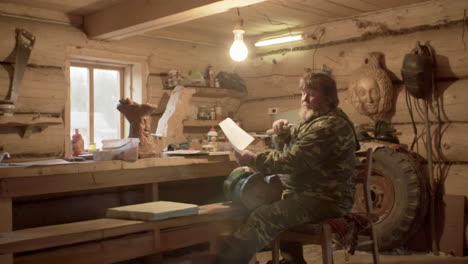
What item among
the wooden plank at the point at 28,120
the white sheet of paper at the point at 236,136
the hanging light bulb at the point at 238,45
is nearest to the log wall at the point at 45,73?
the wooden plank at the point at 28,120

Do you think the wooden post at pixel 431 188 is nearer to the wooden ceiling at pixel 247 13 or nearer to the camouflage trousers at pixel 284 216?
the wooden ceiling at pixel 247 13

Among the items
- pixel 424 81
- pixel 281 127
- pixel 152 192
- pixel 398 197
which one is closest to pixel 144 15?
pixel 152 192

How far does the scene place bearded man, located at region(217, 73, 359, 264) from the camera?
108 inches

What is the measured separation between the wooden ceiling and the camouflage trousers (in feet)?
5.23

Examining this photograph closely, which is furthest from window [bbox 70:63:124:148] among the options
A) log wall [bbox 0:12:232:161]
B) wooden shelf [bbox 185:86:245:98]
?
wooden shelf [bbox 185:86:245:98]

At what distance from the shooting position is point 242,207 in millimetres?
3164

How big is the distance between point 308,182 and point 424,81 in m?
2.25

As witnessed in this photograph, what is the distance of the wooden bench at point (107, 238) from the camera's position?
230cm

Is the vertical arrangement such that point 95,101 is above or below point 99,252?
above

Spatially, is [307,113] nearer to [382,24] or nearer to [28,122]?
[382,24]

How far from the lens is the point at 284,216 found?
2758mm

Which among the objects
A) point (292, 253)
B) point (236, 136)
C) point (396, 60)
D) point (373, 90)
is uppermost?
point (396, 60)

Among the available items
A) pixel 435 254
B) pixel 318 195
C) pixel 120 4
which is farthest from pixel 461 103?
pixel 120 4

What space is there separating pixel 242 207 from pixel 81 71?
2.89m
